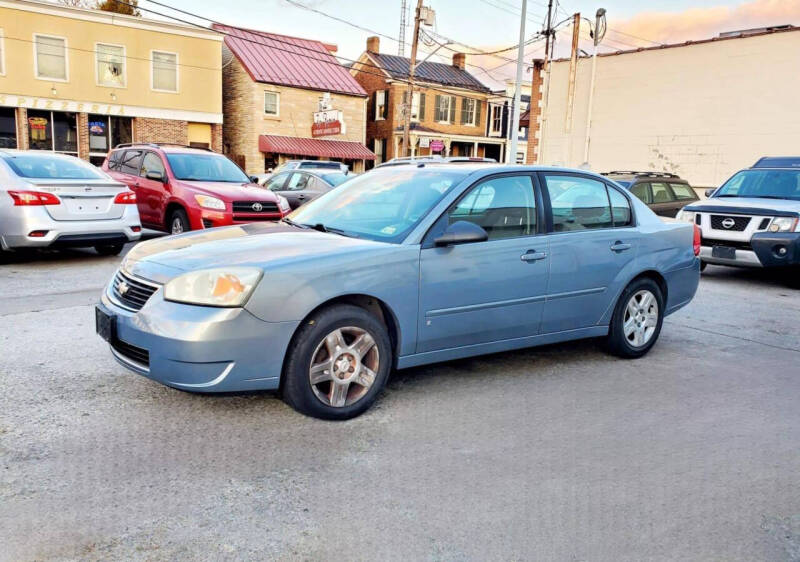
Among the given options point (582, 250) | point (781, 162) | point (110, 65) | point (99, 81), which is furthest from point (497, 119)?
point (582, 250)

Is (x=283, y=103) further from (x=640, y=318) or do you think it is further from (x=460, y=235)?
(x=460, y=235)

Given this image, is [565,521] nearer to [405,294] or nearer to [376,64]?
[405,294]

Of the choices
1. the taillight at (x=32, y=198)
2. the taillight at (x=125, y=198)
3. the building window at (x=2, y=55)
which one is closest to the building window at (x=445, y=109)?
the building window at (x=2, y=55)

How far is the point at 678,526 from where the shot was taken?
310 centimetres

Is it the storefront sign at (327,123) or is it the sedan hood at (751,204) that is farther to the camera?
the storefront sign at (327,123)

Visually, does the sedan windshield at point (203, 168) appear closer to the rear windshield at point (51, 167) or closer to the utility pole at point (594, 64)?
the rear windshield at point (51, 167)

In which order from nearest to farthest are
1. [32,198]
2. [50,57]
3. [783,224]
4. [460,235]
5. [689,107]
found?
[460,235] → [32,198] → [783,224] → [689,107] → [50,57]

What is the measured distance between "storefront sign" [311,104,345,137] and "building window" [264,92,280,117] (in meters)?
2.15

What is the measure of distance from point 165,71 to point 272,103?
5.81 metres

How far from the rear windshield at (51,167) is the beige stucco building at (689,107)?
19771 mm

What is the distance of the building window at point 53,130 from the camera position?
2896 centimetres

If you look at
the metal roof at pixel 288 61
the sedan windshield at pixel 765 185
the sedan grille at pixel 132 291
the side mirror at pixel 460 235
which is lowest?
the sedan grille at pixel 132 291

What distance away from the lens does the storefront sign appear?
35.6 m

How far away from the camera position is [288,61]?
37.2 m
